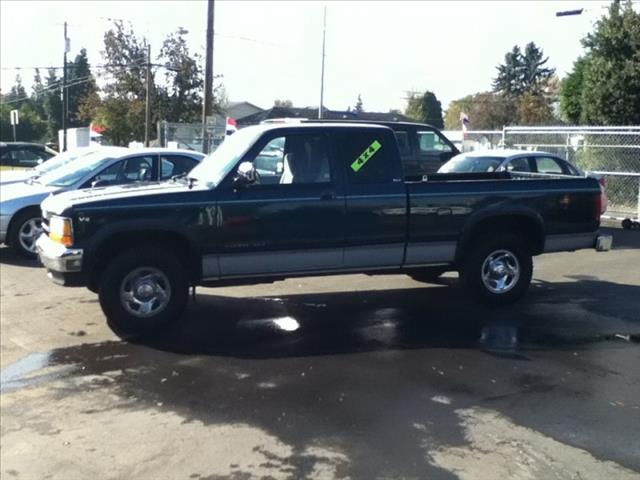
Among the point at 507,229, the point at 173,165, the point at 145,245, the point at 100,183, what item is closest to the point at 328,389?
the point at 145,245

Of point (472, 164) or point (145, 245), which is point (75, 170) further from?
point (472, 164)

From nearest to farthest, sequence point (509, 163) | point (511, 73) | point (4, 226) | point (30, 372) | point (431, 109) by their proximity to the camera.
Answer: point (30, 372), point (4, 226), point (509, 163), point (431, 109), point (511, 73)

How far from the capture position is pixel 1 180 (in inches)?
541

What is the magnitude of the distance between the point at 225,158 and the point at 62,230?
1.82 metres

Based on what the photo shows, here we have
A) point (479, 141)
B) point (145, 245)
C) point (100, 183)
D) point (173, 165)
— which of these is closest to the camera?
point (145, 245)

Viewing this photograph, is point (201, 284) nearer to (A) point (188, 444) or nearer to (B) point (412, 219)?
(B) point (412, 219)

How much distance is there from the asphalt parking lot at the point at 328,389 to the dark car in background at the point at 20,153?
1258 centimetres

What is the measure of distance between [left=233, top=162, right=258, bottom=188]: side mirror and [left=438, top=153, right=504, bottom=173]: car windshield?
7.22 metres

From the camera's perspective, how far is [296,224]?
7992mm

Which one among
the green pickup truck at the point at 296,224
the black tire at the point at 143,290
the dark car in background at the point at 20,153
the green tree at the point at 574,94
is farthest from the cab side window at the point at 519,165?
the dark car in background at the point at 20,153

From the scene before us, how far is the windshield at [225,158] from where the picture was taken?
8.00m

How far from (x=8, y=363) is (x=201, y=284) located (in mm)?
1932

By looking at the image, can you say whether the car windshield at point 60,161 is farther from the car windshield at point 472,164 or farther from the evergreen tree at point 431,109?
the evergreen tree at point 431,109

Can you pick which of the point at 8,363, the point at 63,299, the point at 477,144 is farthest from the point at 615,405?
the point at 477,144
